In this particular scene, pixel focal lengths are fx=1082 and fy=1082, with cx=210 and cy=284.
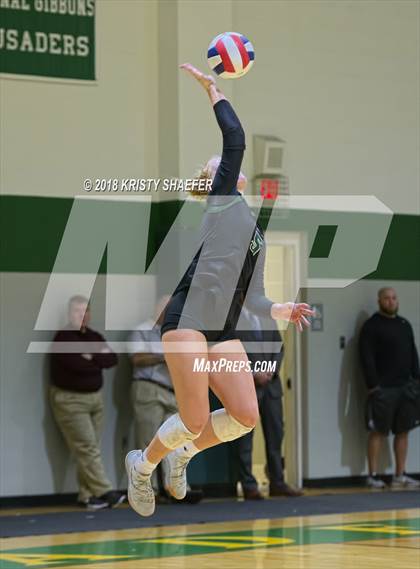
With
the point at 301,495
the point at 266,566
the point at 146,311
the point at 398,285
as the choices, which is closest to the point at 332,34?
the point at 398,285

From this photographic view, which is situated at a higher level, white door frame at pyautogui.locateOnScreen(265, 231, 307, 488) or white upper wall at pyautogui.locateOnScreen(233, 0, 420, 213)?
white upper wall at pyautogui.locateOnScreen(233, 0, 420, 213)

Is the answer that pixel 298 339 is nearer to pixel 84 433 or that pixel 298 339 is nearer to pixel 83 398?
pixel 83 398

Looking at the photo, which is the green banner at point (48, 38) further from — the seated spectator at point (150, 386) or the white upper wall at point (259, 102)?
the seated spectator at point (150, 386)

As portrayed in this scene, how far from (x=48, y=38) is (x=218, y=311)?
6.45 meters

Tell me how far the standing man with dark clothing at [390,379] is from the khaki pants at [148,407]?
2.59 meters

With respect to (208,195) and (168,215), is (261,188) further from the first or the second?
(208,195)

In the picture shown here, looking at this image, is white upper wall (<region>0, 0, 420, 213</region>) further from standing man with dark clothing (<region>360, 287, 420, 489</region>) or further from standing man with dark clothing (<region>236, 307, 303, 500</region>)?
standing man with dark clothing (<region>236, 307, 303, 500</region>)

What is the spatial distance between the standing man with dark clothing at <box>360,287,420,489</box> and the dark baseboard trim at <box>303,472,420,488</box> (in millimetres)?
180

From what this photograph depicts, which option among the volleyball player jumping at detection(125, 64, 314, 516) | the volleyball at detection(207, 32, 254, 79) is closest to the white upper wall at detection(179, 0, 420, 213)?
the volleyball at detection(207, 32, 254, 79)

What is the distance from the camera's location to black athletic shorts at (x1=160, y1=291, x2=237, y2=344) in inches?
213

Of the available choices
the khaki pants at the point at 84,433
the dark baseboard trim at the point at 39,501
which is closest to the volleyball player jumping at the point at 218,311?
the khaki pants at the point at 84,433

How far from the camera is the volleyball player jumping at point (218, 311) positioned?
532cm

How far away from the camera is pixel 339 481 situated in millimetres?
12406

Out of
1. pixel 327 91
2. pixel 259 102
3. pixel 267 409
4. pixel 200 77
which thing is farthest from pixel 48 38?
pixel 200 77
